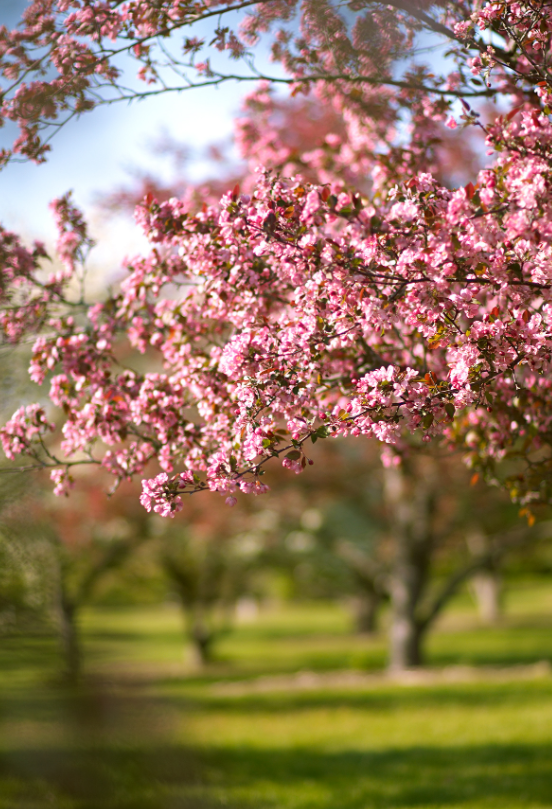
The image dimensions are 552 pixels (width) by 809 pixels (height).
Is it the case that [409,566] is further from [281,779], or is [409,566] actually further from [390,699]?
[281,779]

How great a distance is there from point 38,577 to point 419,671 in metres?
10.6

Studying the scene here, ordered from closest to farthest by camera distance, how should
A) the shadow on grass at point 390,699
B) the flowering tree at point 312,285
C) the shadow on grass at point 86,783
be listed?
1. the flowering tree at point 312,285
2. the shadow on grass at point 86,783
3. the shadow on grass at point 390,699

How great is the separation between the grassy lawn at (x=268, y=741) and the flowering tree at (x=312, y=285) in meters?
1.98

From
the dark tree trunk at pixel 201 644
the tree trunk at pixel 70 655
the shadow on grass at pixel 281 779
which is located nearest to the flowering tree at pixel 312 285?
the tree trunk at pixel 70 655

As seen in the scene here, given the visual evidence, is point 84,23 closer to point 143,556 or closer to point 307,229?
point 307,229

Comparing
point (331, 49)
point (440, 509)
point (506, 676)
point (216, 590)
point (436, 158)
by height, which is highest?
point (331, 49)

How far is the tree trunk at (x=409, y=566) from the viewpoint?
15633 mm

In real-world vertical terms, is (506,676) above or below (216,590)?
below

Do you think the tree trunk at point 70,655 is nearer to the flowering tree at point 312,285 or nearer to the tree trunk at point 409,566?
the flowering tree at point 312,285

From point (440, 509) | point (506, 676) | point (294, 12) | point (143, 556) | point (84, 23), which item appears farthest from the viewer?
point (143, 556)

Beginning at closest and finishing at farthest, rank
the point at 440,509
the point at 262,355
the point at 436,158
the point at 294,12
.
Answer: the point at 262,355, the point at 294,12, the point at 436,158, the point at 440,509

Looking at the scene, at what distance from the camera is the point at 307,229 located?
3830 mm

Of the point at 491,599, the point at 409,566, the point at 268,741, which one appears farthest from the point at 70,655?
the point at 491,599

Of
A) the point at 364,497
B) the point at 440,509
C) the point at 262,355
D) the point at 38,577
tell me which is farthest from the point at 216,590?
the point at 262,355
